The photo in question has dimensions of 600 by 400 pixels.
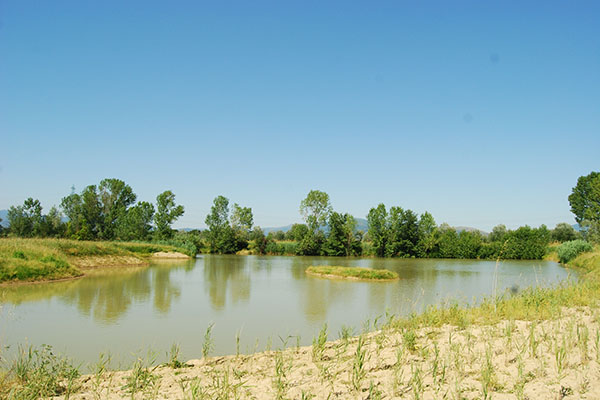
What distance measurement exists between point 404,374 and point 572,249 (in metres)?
39.0

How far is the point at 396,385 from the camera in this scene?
4.54 m

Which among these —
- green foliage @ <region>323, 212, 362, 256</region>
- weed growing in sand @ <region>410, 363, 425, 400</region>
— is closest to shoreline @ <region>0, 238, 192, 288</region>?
weed growing in sand @ <region>410, 363, 425, 400</region>

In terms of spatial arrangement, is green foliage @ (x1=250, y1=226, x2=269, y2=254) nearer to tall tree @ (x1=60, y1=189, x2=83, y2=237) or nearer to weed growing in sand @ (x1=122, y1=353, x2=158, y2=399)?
tall tree @ (x1=60, y1=189, x2=83, y2=237)

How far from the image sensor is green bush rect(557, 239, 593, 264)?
34562 mm

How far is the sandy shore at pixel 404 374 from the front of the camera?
A: 4371 millimetres

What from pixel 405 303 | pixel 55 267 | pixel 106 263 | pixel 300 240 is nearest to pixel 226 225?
pixel 300 240

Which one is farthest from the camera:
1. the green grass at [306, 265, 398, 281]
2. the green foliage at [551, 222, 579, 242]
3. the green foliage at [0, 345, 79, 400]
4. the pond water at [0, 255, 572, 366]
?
the green foliage at [551, 222, 579, 242]

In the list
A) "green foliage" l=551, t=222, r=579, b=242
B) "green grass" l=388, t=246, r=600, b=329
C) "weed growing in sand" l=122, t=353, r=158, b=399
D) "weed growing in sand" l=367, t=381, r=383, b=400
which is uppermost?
"green foliage" l=551, t=222, r=579, b=242

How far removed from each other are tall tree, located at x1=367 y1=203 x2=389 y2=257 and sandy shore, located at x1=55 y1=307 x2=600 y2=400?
52688mm

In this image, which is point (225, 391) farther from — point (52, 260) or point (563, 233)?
point (563, 233)

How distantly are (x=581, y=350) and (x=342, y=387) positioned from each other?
3371mm

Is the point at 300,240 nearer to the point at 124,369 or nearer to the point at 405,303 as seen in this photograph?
the point at 405,303

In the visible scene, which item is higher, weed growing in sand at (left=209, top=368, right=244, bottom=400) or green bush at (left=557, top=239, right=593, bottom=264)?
green bush at (left=557, top=239, right=593, bottom=264)

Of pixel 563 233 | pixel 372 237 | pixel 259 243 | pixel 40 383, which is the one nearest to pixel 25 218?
pixel 259 243
